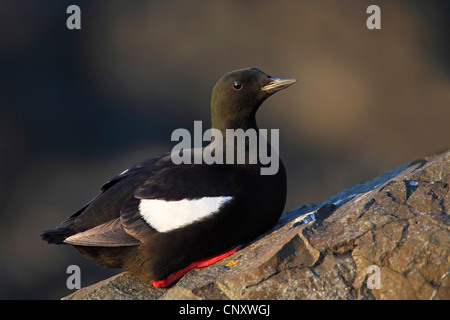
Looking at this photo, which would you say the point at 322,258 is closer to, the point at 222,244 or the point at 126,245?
the point at 222,244

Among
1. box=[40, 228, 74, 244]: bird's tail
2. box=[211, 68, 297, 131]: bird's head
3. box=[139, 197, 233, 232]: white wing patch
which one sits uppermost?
box=[211, 68, 297, 131]: bird's head

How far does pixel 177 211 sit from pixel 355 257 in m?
1.27

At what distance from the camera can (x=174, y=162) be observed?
4.38m

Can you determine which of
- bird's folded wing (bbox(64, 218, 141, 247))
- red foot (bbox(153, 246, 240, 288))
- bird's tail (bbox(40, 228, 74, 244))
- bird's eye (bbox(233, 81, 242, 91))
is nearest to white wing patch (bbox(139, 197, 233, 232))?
bird's folded wing (bbox(64, 218, 141, 247))

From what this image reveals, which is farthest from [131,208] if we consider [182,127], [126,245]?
[182,127]

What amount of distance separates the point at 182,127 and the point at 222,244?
6.76m

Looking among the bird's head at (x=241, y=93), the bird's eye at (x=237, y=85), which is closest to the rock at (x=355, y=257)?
the bird's head at (x=241, y=93)

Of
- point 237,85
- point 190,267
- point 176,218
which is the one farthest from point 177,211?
point 237,85

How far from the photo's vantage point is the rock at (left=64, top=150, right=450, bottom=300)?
3299mm

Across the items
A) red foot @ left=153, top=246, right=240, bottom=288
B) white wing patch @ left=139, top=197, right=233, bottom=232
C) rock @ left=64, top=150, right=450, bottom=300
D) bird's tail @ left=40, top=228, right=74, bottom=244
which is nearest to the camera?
rock @ left=64, top=150, right=450, bottom=300

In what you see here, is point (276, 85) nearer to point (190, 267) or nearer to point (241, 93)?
point (241, 93)

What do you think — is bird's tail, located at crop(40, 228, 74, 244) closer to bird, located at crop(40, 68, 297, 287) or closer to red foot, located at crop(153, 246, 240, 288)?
bird, located at crop(40, 68, 297, 287)

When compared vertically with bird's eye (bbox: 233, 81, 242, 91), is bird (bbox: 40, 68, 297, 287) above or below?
below

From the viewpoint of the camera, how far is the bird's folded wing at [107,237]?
405cm
